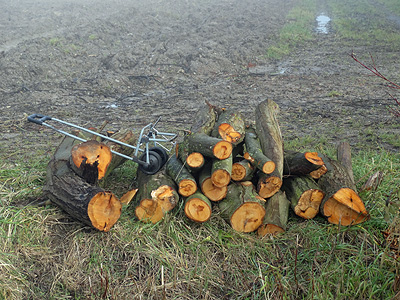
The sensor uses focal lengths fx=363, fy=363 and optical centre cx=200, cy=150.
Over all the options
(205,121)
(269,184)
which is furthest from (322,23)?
(269,184)

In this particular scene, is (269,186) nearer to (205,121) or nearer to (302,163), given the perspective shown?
Result: (302,163)

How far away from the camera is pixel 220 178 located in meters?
3.89

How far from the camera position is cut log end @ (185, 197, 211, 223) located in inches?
154

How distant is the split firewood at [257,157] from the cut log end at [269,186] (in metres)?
0.11

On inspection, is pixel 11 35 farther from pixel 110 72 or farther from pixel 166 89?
pixel 166 89

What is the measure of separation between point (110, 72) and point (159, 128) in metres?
4.25

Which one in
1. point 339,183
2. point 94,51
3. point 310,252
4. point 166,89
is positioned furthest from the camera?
point 94,51

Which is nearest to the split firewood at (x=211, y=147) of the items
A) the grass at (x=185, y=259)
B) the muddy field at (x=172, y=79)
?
the grass at (x=185, y=259)

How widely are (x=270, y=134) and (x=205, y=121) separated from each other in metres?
0.87

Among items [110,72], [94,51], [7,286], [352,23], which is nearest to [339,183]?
[7,286]

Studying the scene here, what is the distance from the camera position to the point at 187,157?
4062 mm

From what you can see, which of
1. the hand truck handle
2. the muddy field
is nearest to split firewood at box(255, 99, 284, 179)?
the muddy field

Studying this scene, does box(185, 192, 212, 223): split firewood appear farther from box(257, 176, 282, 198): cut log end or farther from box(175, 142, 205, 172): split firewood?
box(257, 176, 282, 198): cut log end

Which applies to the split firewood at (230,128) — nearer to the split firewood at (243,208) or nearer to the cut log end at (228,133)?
the cut log end at (228,133)
